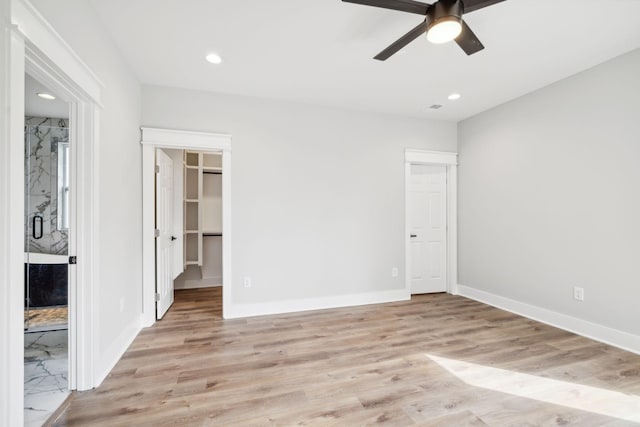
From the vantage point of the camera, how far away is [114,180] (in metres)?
2.37

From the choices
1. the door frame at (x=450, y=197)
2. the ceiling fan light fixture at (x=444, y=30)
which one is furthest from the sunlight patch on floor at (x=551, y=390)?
the ceiling fan light fixture at (x=444, y=30)

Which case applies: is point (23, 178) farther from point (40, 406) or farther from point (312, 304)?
point (312, 304)

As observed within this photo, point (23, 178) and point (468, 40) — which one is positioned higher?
point (468, 40)

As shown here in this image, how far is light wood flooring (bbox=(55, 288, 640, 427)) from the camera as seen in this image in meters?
1.72

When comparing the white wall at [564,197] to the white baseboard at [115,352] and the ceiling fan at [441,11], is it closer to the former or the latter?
the ceiling fan at [441,11]

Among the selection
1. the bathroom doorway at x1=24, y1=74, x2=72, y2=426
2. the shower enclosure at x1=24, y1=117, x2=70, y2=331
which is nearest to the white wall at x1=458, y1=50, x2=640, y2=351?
the bathroom doorway at x1=24, y1=74, x2=72, y2=426

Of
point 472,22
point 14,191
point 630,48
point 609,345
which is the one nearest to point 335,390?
point 14,191

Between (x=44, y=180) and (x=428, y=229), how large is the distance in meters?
5.19

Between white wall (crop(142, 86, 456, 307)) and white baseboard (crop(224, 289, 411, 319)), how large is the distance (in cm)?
6

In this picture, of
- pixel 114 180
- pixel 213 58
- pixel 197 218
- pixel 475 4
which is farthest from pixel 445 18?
pixel 197 218

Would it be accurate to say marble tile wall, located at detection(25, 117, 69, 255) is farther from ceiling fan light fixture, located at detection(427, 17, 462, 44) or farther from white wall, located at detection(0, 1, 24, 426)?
ceiling fan light fixture, located at detection(427, 17, 462, 44)

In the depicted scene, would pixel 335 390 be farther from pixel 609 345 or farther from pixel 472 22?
pixel 472 22

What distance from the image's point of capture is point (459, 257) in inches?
171

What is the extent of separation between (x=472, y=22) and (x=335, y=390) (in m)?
2.85
